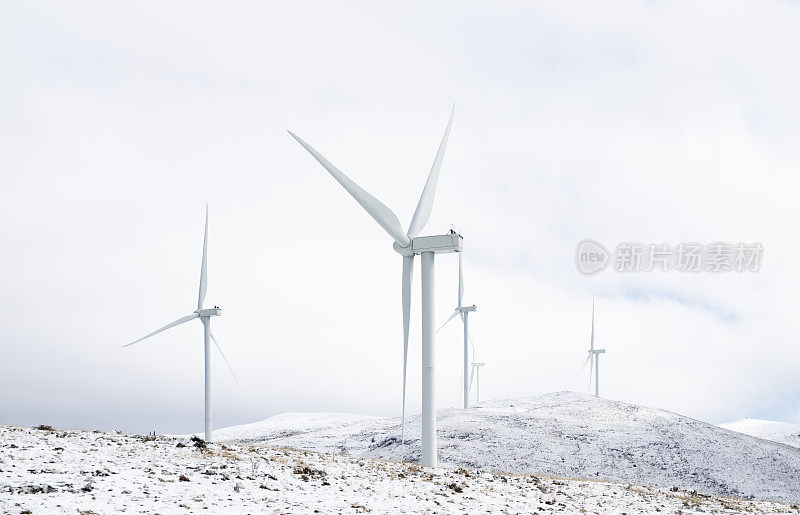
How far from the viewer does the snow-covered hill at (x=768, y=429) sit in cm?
6859

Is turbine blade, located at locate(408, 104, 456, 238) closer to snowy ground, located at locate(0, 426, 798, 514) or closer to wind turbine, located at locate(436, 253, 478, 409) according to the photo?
snowy ground, located at locate(0, 426, 798, 514)

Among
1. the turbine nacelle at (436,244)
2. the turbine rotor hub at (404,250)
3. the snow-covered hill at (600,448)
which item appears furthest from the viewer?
the snow-covered hill at (600,448)

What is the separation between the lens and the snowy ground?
17391 millimetres

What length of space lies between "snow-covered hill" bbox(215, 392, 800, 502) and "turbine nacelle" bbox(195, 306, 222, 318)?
35.1ft

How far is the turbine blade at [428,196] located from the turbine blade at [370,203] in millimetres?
821

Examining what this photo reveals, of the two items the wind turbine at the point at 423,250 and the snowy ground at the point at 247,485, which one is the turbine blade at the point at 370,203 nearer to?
the wind turbine at the point at 423,250

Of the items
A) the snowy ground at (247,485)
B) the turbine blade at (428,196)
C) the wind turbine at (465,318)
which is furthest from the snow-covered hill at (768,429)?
the turbine blade at (428,196)

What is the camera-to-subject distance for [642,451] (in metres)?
44.9

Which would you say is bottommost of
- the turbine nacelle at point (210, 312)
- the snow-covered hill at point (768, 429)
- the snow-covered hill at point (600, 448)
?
the snow-covered hill at point (768, 429)

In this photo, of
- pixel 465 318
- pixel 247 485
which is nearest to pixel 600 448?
pixel 465 318

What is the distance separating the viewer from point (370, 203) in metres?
30.8

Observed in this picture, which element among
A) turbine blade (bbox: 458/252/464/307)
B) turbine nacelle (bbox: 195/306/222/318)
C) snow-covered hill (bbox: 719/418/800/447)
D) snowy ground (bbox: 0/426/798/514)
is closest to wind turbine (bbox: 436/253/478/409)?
turbine blade (bbox: 458/252/464/307)

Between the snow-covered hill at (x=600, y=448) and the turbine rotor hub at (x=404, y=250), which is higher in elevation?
the turbine rotor hub at (x=404, y=250)

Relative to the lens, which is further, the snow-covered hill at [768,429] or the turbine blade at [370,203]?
the snow-covered hill at [768,429]
